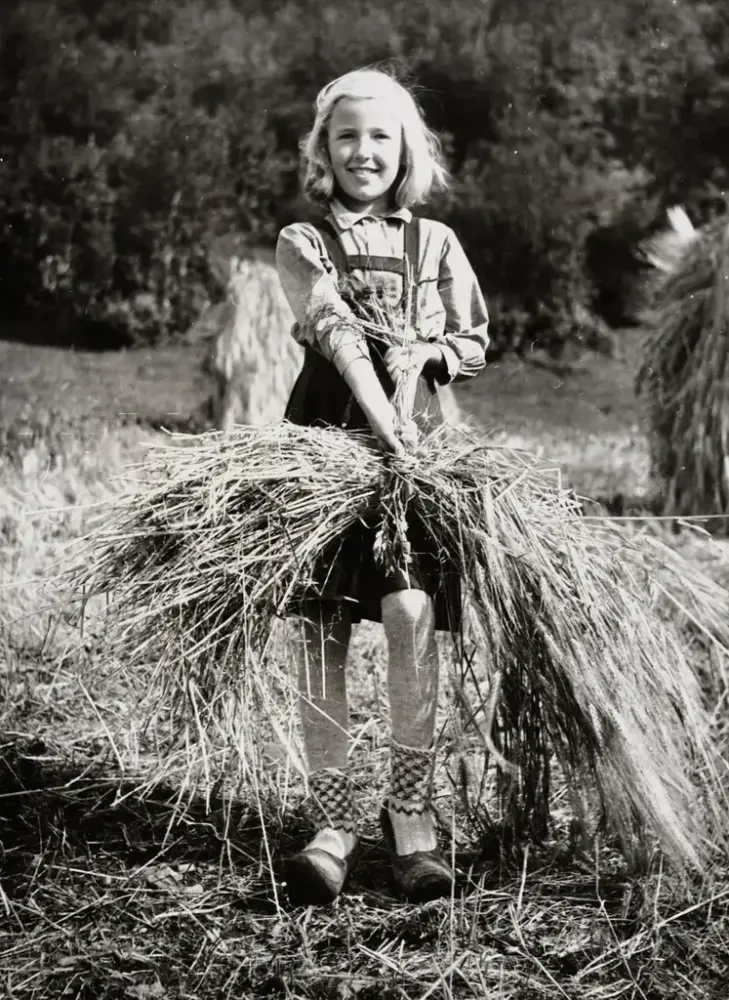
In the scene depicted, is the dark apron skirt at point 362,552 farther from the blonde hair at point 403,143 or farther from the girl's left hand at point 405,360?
the blonde hair at point 403,143

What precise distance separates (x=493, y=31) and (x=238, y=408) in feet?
11.9

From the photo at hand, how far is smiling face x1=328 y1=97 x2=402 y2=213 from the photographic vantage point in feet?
6.97

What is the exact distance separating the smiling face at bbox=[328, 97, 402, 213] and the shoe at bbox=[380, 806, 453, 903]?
109cm

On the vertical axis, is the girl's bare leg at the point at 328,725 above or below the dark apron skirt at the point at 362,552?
below

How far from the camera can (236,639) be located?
6.44 feet

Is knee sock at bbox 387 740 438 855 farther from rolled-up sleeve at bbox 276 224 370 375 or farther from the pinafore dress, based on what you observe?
rolled-up sleeve at bbox 276 224 370 375

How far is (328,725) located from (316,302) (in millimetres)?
687

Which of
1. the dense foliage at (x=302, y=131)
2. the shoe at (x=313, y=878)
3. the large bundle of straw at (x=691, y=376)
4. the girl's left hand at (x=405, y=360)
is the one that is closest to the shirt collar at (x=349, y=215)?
the girl's left hand at (x=405, y=360)

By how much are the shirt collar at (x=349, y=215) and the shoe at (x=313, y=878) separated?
3.38ft

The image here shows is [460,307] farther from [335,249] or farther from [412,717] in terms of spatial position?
[412,717]

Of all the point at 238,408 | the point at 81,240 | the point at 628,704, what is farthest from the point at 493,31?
the point at 628,704

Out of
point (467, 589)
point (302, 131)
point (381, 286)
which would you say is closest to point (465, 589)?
point (467, 589)

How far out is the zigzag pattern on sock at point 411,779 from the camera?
2047 mm

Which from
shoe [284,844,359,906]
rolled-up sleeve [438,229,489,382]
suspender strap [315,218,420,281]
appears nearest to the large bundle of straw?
rolled-up sleeve [438,229,489,382]
